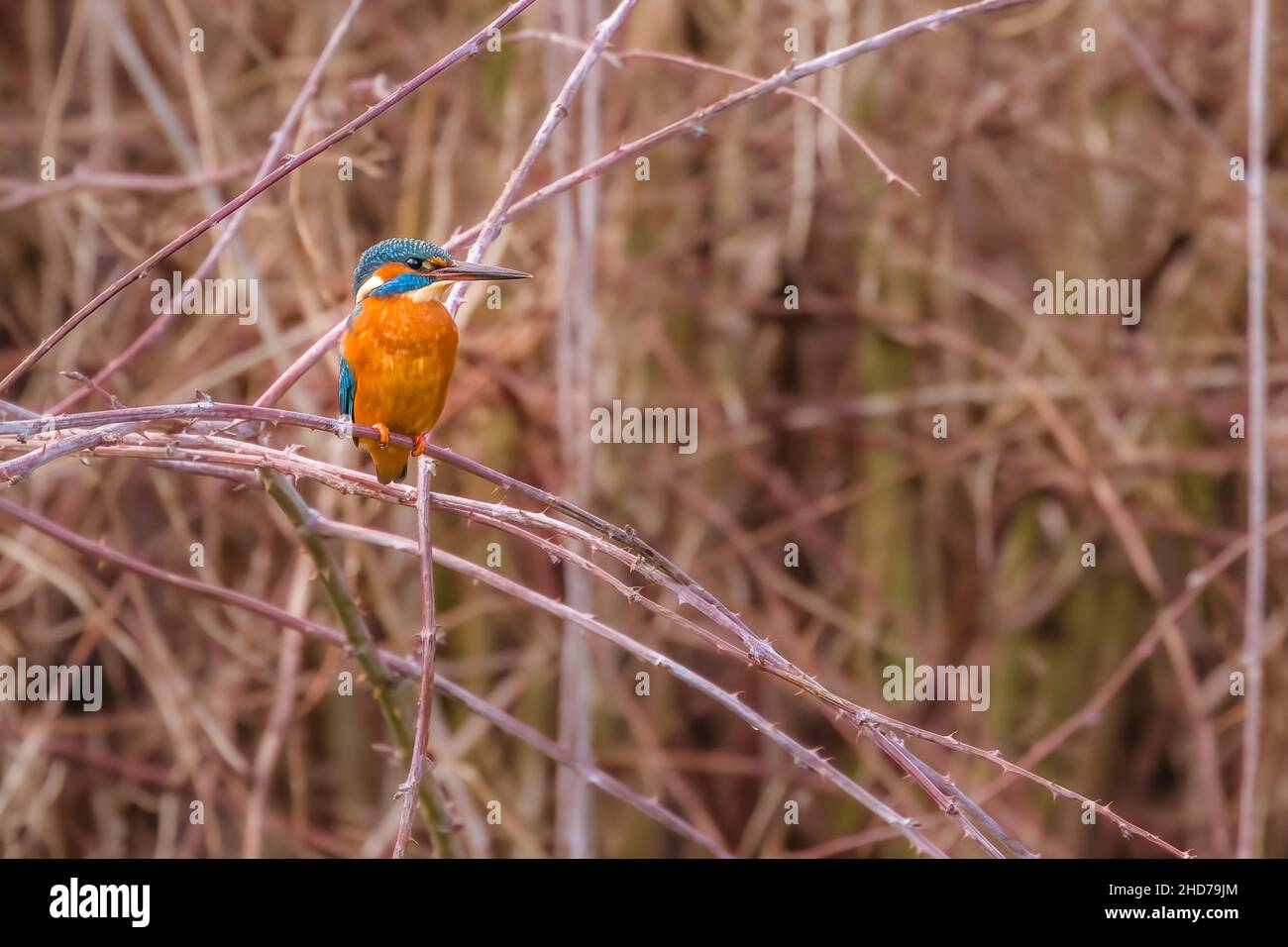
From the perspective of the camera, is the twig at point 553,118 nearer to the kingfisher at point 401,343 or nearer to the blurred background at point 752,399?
the kingfisher at point 401,343

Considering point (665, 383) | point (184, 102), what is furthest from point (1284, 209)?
point (184, 102)

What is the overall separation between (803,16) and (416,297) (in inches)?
72.8

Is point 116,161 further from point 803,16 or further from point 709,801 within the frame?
point 709,801

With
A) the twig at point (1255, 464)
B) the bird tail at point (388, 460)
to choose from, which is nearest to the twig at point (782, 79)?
the bird tail at point (388, 460)

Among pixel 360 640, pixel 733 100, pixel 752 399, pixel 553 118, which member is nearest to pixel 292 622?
pixel 360 640

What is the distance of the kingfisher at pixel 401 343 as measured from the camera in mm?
1883

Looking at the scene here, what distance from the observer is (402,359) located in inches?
74.4

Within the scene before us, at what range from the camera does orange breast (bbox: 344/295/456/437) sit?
74.4 inches

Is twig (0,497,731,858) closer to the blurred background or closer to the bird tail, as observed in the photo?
the bird tail

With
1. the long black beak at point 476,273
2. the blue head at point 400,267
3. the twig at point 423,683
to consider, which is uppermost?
the blue head at point 400,267

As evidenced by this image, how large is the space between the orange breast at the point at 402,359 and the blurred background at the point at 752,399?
124 cm

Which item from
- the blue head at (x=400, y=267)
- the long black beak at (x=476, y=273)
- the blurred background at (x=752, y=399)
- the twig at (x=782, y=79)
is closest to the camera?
the twig at (x=782, y=79)

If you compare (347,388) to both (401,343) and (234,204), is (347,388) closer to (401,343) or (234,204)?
(401,343)

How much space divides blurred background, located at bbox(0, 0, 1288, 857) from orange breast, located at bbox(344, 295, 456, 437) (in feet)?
4.08
